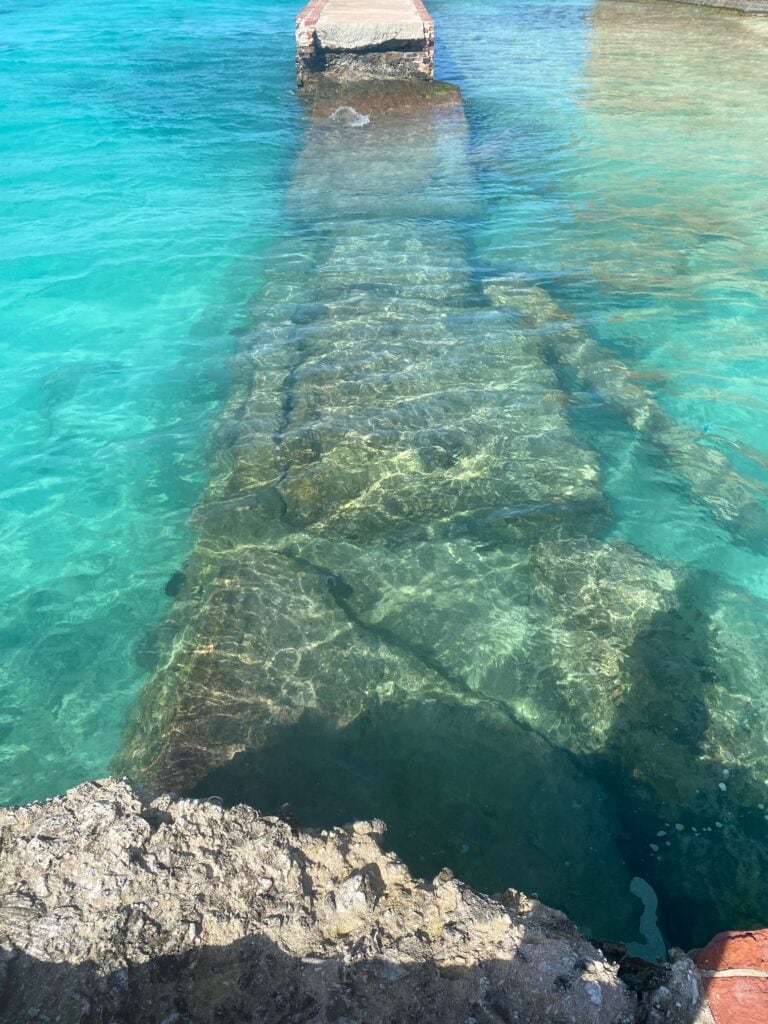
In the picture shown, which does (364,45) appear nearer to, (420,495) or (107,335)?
(107,335)

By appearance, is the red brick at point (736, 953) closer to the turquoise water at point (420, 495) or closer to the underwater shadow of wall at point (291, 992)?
the underwater shadow of wall at point (291, 992)

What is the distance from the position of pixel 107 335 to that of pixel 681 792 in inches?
363

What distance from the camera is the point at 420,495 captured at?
276 inches

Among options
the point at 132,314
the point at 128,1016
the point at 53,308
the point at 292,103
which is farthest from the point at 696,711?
the point at 292,103

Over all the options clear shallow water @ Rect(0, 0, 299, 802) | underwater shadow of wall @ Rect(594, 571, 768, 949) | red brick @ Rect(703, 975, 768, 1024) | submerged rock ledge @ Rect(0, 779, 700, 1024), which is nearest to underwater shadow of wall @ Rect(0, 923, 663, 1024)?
submerged rock ledge @ Rect(0, 779, 700, 1024)

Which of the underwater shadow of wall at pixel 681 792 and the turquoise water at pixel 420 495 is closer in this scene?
the underwater shadow of wall at pixel 681 792

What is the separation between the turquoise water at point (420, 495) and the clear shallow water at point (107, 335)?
0.05 m

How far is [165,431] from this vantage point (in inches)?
328

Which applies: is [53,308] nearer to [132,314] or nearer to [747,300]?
[132,314]

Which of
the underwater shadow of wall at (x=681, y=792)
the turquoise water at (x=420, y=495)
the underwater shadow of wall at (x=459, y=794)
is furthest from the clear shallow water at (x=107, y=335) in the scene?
the underwater shadow of wall at (x=681, y=792)

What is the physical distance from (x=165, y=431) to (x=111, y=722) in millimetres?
3869

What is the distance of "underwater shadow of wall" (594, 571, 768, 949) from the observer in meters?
4.35

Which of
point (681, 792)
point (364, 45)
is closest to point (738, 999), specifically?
point (681, 792)

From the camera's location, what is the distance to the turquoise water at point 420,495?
4.90 m
